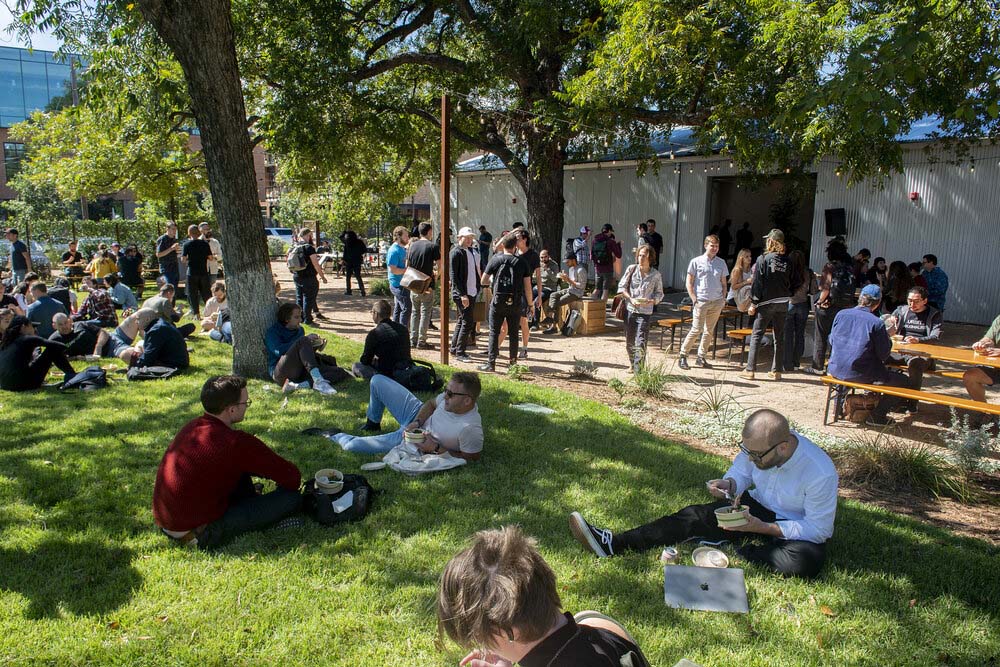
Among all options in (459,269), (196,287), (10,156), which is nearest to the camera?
(459,269)

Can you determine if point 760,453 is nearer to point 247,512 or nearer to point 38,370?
point 247,512

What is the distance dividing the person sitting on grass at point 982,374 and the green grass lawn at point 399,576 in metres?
3.37

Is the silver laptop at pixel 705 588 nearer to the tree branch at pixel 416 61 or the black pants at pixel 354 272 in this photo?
the tree branch at pixel 416 61

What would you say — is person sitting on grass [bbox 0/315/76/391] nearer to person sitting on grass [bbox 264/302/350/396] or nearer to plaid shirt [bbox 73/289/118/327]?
person sitting on grass [bbox 264/302/350/396]

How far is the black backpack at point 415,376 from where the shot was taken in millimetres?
7176

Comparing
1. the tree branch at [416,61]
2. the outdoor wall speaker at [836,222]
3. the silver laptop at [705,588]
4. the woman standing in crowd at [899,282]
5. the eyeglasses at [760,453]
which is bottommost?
the silver laptop at [705,588]

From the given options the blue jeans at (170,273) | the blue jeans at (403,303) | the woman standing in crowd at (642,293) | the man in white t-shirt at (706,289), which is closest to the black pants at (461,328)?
the blue jeans at (403,303)

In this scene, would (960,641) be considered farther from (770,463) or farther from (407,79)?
(407,79)

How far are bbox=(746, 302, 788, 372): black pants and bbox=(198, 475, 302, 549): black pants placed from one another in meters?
6.84

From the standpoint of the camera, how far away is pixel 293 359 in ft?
25.1

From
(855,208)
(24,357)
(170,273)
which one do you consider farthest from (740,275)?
(170,273)

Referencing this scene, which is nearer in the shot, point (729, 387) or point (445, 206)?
point (445, 206)

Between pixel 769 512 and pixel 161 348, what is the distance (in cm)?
718

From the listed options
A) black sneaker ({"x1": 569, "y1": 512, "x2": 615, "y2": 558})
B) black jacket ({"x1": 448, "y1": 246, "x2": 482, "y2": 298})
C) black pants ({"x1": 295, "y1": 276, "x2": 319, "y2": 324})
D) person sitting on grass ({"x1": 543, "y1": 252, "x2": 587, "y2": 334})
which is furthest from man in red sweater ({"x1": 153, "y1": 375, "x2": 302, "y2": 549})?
person sitting on grass ({"x1": 543, "y1": 252, "x2": 587, "y2": 334})
